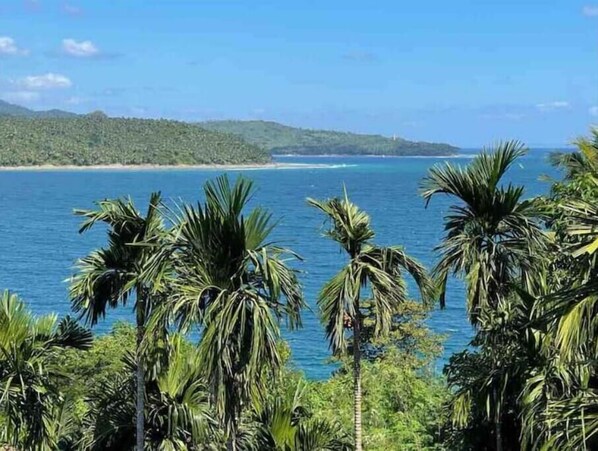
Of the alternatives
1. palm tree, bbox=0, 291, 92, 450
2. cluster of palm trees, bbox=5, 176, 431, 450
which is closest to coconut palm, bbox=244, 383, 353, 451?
cluster of palm trees, bbox=5, 176, 431, 450

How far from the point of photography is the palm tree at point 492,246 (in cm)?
919

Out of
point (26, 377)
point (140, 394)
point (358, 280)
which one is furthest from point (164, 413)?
point (358, 280)

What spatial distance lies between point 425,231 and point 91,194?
227 ft

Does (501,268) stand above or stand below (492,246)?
below

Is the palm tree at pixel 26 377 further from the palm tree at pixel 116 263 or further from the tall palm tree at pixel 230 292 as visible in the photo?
the tall palm tree at pixel 230 292

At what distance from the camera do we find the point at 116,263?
9.60m

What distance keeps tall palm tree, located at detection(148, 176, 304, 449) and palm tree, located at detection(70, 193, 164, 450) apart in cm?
150

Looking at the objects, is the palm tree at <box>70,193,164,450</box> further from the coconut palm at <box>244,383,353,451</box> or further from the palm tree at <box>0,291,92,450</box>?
the coconut palm at <box>244,383,353,451</box>

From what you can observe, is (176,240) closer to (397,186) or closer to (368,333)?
(368,333)

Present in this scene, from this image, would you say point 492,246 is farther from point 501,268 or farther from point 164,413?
point 164,413

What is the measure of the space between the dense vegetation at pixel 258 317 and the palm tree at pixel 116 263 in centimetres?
2

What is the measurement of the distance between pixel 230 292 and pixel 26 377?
9.30ft

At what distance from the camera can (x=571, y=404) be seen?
234 inches

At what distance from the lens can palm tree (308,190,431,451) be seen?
9883mm
